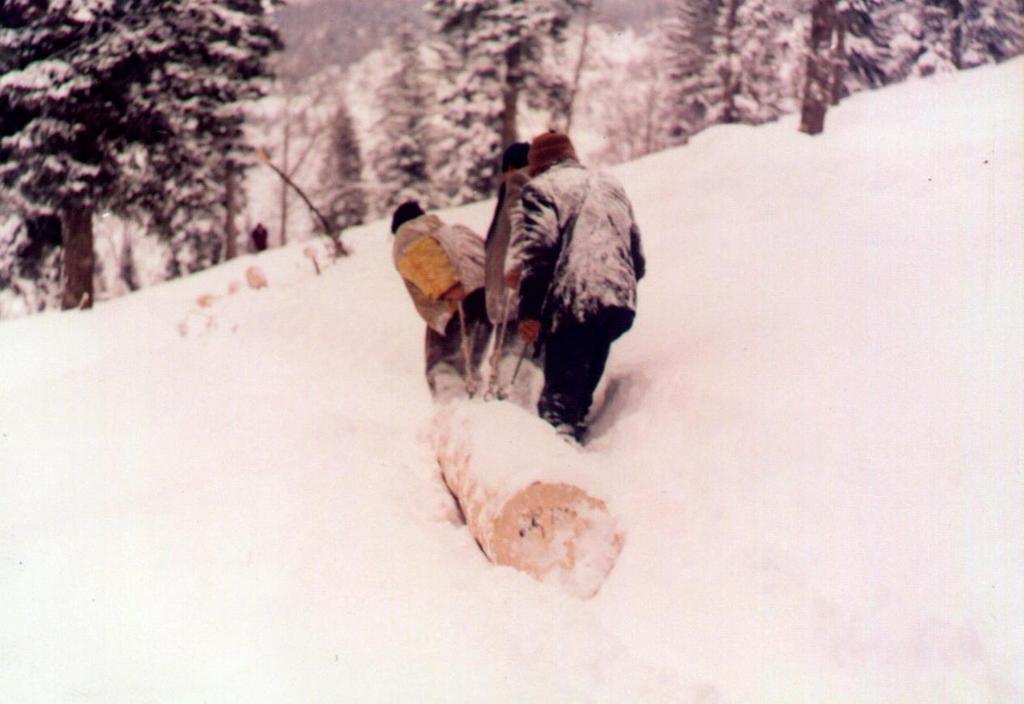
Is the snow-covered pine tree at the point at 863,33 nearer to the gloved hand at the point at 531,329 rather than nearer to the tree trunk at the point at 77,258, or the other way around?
the gloved hand at the point at 531,329

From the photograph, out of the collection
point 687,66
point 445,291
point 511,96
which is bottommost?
point 687,66

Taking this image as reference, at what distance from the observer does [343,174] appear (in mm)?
35875

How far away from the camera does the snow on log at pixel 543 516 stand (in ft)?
10.7

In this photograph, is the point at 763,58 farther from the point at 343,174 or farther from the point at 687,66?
the point at 343,174

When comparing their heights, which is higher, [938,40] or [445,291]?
[445,291]

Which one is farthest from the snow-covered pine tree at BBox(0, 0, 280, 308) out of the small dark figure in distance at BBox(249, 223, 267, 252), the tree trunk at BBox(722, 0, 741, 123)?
the tree trunk at BBox(722, 0, 741, 123)

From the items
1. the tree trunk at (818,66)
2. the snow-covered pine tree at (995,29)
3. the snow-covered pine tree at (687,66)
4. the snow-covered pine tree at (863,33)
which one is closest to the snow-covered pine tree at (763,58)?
the tree trunk at (818,66)

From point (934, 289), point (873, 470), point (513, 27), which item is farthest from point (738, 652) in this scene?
point (513, 27)

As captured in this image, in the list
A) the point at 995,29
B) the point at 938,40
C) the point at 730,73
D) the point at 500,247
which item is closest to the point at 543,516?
the point at 500,247

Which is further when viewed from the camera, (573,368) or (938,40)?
(938,40)

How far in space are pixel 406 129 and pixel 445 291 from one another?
25.1 meters

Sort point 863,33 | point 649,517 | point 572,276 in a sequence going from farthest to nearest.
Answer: point 863,33, point 572,276, point 649,517

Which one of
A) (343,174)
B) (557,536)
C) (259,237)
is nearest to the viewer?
(557,536)

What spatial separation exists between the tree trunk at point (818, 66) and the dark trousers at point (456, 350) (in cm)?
1151
